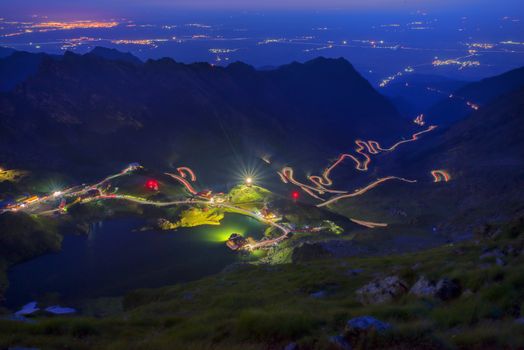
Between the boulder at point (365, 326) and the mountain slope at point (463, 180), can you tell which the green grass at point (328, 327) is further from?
the mountain slope at point (463, 180)

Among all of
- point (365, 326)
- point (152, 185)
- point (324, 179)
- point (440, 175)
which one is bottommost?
point (324, 179)

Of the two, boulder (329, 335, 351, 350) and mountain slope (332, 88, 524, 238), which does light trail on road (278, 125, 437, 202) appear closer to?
mountain slope (332, 88, 524, 238)

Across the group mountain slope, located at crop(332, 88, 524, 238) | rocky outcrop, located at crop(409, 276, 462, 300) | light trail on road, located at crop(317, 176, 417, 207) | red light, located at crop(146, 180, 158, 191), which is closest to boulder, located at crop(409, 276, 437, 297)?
rocky outcrop, located at crop(409, 276, 462, 300)

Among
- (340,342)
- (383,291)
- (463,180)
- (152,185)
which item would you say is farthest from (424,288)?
(463,180)

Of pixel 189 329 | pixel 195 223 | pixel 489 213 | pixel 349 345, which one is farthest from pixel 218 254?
pixel 349 345

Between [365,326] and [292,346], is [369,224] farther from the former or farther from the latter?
[292,346]

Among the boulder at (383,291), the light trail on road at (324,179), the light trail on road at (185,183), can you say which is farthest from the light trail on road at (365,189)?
the boulder at (383,291)
